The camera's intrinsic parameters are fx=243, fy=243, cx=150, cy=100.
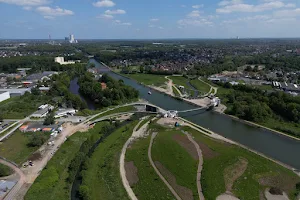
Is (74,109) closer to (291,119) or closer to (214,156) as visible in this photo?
(214,156)

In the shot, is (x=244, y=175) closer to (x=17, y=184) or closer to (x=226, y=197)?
(x=226, y=197)

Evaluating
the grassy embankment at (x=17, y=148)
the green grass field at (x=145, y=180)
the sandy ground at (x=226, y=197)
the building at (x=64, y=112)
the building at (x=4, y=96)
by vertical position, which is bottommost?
the sandy ground at (x=226, y=197)

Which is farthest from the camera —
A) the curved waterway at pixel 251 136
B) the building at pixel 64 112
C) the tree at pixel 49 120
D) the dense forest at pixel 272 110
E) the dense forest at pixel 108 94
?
the dense forest at pixel 108 94

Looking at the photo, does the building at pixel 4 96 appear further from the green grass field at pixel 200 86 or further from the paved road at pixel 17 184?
the green grass field at pixel 200 86

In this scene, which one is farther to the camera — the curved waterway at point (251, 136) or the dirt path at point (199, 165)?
the curved waterway at point (251, 136)

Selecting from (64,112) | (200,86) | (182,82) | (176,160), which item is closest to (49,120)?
(64,112)

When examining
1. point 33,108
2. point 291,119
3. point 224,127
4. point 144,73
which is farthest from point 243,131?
point 144,73

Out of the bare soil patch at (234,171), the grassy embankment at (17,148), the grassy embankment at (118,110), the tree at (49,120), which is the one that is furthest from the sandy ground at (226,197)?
the tree at (49,120)
